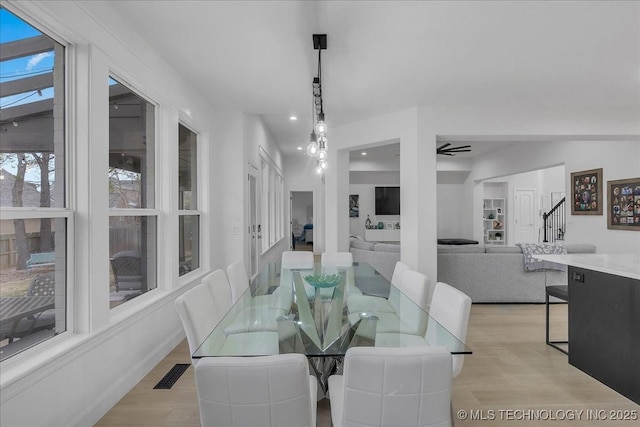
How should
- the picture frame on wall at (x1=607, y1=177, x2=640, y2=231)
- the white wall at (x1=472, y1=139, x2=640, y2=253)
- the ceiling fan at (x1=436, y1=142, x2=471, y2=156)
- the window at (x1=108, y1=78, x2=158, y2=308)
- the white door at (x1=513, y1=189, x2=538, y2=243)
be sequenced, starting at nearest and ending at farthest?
the window at (x1=108, y1=78, x2=158, y2=308) < the picture frame on wall at (x1=607, y1=177, x2=640, y2=231) < the white wall at (x1=472, y1=139, x2=640, y2=253) < the ceiling fan at (x1=436, y1=142, x2=471, y2=156) < the white door at (x1=513, y1=189, x2=538, y2=243)

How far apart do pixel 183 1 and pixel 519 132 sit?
406 cm

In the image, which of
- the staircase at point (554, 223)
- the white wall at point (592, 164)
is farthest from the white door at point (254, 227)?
the staircase at point (554, 223)

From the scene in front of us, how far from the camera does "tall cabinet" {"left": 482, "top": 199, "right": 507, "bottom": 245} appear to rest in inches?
373

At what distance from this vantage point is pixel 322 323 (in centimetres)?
192

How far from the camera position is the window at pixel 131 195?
7.98 feet

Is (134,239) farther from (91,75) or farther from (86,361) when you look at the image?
(91,75)

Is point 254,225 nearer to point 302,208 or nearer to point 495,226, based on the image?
point 495,226

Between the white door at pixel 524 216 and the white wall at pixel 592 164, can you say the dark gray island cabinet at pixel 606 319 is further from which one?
the white door at pixel 524 216

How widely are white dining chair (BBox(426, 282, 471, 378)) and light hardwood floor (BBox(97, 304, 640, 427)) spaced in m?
0.59

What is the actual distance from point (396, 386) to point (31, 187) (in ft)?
6.45

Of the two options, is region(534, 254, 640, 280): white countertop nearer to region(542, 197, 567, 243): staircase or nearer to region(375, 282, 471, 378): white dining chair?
region(375, 282, 471, 378): white dining chair

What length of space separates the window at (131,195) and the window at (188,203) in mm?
517

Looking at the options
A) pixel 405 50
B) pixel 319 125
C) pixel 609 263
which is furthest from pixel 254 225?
pixel 609 263

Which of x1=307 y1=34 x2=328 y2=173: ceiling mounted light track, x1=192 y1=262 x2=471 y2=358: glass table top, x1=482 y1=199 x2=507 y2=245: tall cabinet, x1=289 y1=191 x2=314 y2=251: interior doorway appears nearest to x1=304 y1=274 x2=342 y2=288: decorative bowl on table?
x1=192 y1=262 x2=471 y2=358: glass table top
